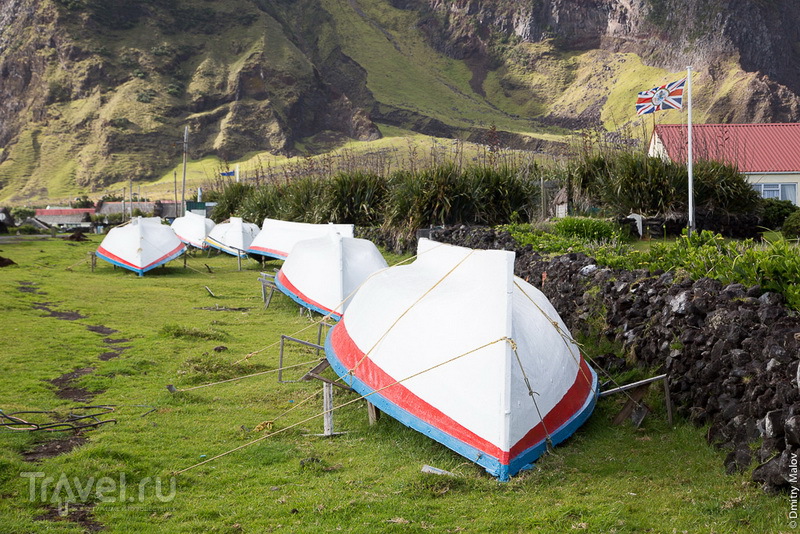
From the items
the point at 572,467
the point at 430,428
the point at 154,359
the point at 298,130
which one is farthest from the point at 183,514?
the point at 298,130

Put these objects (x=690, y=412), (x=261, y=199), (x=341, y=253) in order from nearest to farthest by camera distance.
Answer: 1. (x=690, y=412)
2. (x=341, y=253)
3. (x=261, y=199)

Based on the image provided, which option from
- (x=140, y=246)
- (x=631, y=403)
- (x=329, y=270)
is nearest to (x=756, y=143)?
(x=140, y=246)

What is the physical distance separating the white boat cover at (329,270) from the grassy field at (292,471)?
2.97 metres

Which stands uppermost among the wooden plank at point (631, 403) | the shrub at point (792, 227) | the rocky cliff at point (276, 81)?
the rocky cliff at point (276, 81)

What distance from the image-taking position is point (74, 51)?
A: 435 ft

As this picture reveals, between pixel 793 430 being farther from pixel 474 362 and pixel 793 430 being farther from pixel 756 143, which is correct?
pixel 756 143

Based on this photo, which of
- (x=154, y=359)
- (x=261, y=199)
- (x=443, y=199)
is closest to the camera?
(x=154, y=359)

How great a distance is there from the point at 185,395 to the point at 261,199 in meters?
22.9

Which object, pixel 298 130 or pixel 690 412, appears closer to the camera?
pixel 690 412

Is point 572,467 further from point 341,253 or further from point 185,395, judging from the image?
point 341,253

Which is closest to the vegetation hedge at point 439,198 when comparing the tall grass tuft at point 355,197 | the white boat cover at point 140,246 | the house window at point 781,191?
the tall grass tuft at point 355,197

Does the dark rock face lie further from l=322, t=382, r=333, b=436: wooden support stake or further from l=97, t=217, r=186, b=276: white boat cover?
l=97, t=217, r=186, b=276: white boat cover

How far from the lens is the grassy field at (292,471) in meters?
4.96

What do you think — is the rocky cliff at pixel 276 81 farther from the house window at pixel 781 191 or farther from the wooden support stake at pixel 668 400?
the wooden support stake at pixel 668 400
